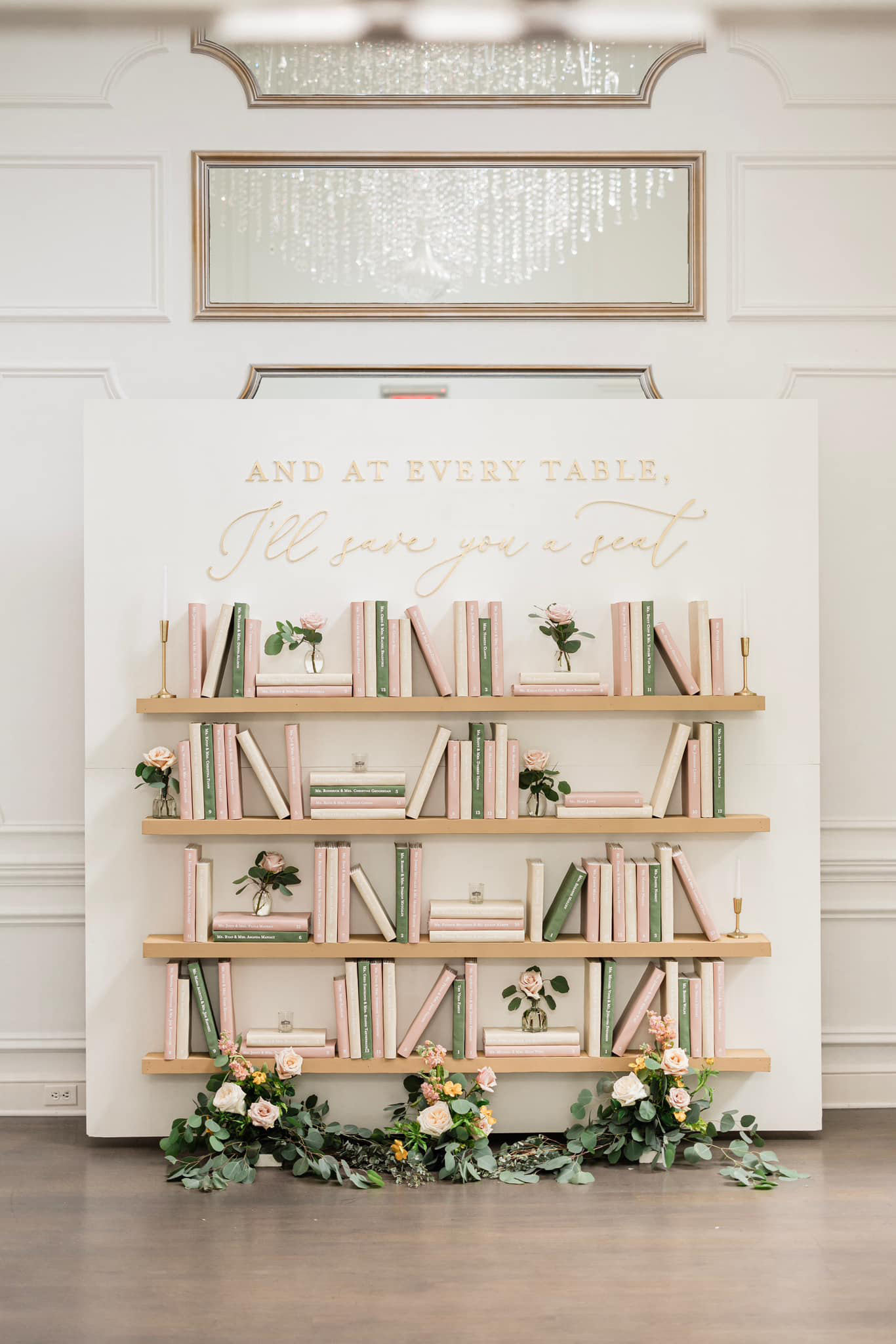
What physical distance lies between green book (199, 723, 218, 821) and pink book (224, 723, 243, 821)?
3 centimetres

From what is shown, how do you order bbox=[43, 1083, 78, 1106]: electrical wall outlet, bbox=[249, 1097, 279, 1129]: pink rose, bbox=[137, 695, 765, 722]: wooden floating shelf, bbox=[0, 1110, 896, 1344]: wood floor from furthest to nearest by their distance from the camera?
bbox=[43, 1083, 78, 1106]: electrical wall outlet → bbox=[137, 695, 765, 722]: wooden floating shelf → bbox=[249, 1097, 279, 1129]: pink rose → bbox=[0, 1110, 896, 1344]: wood floor

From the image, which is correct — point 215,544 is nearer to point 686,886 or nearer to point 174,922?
point 174,922

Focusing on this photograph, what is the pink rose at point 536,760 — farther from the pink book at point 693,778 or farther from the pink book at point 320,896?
the pink book at point 320,896

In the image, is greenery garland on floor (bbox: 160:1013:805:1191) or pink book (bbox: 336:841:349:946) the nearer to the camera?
greenery garland on floor (bbox: 160:1013:805:1191)

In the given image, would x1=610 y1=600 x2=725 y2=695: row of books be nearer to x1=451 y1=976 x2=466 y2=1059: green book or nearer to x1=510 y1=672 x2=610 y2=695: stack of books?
x1=510 y1=672 x2=610 y2=695: stack of books

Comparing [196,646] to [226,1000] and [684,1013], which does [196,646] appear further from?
[684,1013]

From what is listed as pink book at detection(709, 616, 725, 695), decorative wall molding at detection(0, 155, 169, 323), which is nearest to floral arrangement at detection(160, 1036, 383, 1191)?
pink book at detection(709, 616, 725, 695)

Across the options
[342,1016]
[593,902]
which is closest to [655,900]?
[593,902]

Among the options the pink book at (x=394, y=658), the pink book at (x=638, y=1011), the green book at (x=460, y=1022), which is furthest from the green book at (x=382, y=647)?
the pink book at (x=638, y=1011)

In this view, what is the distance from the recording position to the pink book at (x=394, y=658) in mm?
2641

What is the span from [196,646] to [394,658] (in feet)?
1.71

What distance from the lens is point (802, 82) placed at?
3035 mm

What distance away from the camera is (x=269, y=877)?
2.66 m

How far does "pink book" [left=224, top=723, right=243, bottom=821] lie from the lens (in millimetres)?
2627
